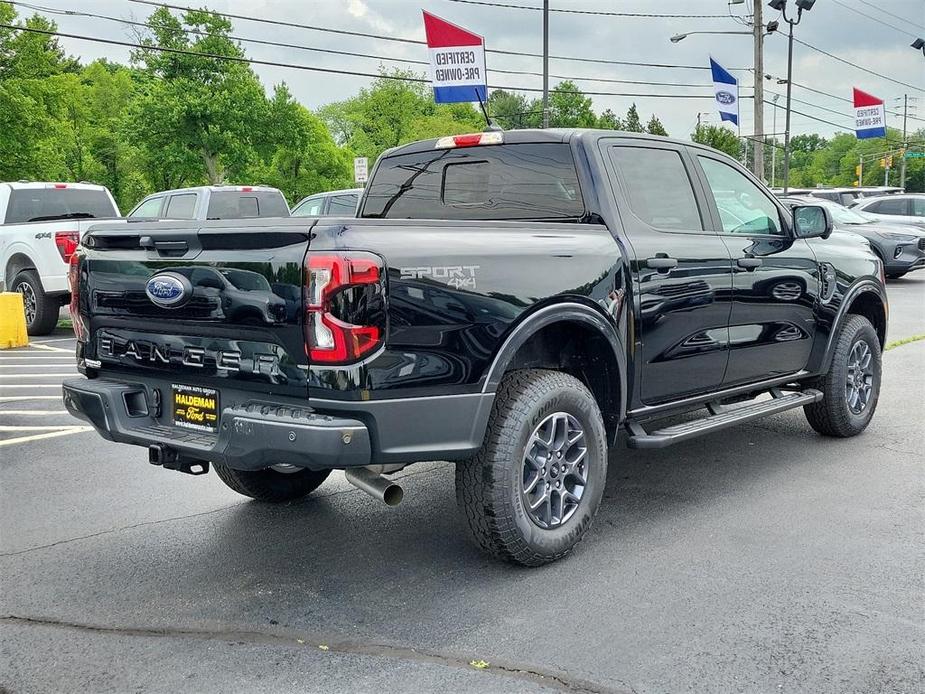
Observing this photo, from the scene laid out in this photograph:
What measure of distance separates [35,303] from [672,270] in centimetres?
1043

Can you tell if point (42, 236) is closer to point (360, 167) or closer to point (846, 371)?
point (360, 167)

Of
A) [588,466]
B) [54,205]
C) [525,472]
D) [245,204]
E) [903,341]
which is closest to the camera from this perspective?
[525,472]

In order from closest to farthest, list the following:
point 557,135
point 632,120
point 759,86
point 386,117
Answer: point 557,135
point 759,86
point 386,117
point 632,120

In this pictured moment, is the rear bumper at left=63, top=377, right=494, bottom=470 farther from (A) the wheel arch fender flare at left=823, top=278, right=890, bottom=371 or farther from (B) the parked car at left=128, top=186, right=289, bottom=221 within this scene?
(B) the parked car at left=128, top=186, right=289, bottom=221

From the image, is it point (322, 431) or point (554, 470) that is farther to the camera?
point (554, 470)

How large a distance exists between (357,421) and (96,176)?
51347 millimetres

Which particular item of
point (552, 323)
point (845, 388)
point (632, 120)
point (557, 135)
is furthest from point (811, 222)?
point (632, 120)

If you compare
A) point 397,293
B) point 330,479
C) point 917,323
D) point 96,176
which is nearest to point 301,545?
point 330,479

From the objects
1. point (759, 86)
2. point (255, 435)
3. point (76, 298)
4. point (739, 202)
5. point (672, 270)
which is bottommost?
point (255, 435)

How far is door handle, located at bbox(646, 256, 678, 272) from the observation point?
179 inches

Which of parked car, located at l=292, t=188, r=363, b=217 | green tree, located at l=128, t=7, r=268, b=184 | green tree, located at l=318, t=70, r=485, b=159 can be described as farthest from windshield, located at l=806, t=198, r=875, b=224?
green tree, located at l=318, t=70, r=485, b=159

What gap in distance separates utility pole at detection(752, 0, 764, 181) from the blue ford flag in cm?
439

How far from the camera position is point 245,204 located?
558 inches

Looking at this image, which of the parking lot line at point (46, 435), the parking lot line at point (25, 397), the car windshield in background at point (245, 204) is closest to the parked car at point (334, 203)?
the car windshield in background at point (245, 204)
